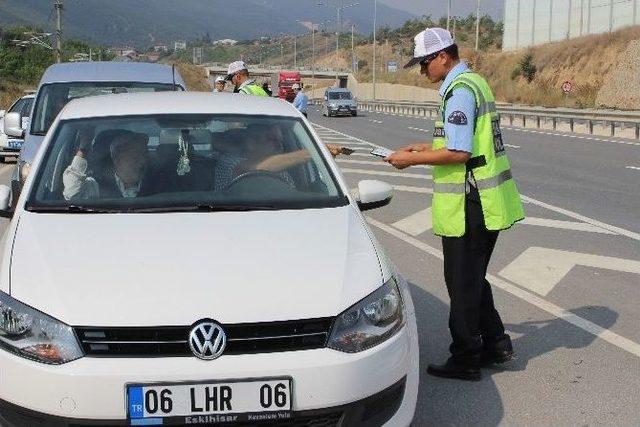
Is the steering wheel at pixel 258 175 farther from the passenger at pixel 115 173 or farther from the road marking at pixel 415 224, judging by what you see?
the road marking at pixel 415 224

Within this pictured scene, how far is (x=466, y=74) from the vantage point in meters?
5.11

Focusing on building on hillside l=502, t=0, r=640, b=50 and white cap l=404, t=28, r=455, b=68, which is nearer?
white cap l=404, t=28, r=455, b=68

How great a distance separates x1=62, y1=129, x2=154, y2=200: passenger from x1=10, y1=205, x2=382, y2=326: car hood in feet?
1.23

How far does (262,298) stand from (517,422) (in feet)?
5.36

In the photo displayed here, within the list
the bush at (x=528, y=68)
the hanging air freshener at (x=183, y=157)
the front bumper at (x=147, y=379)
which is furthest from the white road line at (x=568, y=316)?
the bush at (x=528, y=68)

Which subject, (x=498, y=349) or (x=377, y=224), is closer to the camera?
(x=498, y=349)

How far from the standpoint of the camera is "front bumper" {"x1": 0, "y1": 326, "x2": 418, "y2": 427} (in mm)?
3504

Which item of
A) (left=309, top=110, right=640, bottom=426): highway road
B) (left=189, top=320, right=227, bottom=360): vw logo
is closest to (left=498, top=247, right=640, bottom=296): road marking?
(left=309, top=110, right=640, bottom=426): highway road

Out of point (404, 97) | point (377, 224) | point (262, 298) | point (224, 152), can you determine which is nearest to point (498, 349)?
point (224, 152)

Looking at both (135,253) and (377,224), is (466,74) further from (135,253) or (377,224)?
(377,224)

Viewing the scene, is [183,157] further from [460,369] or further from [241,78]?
[241,78]

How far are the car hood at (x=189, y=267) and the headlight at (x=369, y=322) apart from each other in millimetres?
41

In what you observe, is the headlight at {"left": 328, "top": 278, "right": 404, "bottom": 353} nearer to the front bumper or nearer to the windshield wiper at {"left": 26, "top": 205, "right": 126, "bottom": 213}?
the front bumper

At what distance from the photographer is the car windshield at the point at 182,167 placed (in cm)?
477
